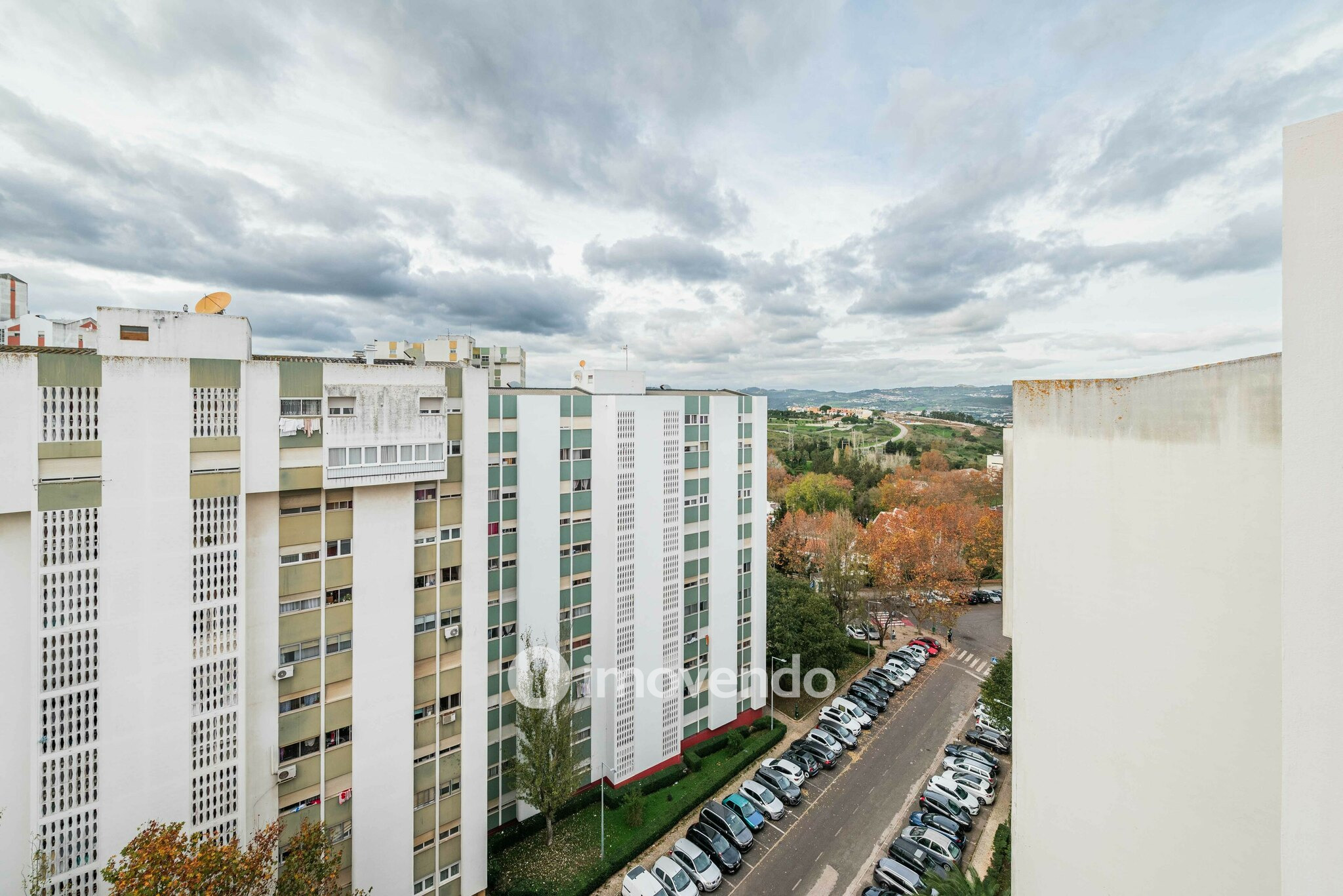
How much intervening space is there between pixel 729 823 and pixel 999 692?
12.8 m

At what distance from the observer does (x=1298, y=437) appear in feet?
10.7

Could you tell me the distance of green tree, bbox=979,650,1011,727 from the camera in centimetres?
2195

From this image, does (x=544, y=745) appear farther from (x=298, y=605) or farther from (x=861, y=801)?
(x=861, y=801)

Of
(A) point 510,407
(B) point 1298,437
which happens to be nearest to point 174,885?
(A) point 510,407

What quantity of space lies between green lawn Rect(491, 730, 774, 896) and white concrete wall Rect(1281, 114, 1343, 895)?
19.0 meters

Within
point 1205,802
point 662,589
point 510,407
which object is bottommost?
point 662,589

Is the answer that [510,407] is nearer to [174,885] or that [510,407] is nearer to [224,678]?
[224,678]

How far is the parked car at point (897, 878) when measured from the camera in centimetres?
1647

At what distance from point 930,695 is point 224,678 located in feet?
98.8

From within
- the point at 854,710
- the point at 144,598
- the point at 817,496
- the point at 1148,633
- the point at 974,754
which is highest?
the point at 1148,633

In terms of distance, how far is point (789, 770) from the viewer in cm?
2175

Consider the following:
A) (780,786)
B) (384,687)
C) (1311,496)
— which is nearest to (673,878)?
(780,786)

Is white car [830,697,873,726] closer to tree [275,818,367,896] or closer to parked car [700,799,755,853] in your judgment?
parked car [700,799,755,853]

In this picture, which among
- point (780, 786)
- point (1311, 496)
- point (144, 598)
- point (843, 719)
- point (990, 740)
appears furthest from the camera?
point (843, 719)
